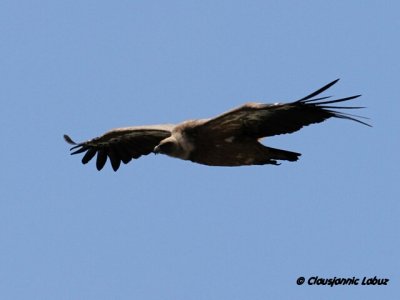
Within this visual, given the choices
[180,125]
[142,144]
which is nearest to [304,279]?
[180,125]

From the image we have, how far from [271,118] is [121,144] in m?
4.16

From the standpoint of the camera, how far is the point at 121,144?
18406 mm

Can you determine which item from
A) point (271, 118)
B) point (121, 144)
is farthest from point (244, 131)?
point (121, 144)

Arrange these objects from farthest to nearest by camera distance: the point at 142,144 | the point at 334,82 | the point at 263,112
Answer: the point at 142,144, the point at 263,112, the point at 334,82

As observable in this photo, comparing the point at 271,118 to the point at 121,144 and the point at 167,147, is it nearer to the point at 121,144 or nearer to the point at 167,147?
the point at 167,147

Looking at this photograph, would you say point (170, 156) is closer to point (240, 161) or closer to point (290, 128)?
point (240, 161)

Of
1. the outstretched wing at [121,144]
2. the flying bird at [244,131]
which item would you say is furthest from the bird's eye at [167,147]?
the outstretched wing at [121,144]

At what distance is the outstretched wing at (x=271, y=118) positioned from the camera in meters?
14.5

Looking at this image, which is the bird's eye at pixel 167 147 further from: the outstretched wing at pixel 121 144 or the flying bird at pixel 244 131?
the outstretched wing at pixel 121 144

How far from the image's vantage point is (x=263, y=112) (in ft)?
48.8

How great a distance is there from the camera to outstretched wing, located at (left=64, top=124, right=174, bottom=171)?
58.3 feet

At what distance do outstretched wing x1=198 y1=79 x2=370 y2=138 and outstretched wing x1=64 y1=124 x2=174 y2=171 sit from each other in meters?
2.40

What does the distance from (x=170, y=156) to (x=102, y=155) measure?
9.84 feet

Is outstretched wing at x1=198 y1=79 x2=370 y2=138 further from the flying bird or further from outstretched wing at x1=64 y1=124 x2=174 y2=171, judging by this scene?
outstretched wing at x1=64 y1=124 x2=174 y2=171
